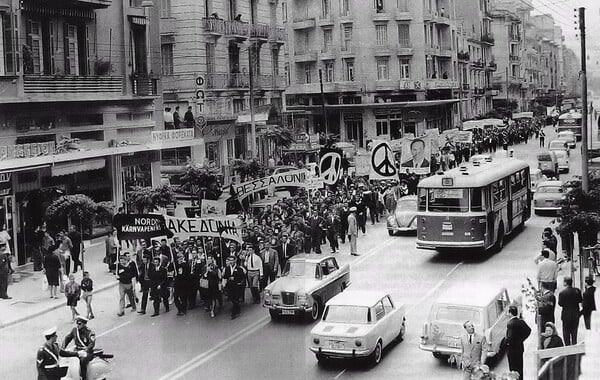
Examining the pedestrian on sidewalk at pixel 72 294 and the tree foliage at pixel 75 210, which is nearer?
the pedestrian on sidewalk at pixel 72 294

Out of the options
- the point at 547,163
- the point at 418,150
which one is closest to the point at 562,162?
the point at 547,163

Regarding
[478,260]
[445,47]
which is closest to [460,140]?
[445,47]

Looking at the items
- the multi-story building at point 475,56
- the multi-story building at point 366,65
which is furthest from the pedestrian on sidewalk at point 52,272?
the multi-story building at point 475,56

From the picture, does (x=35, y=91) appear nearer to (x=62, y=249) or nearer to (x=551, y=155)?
(x=62, y=249)

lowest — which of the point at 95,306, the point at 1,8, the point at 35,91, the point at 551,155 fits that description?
the point at 95,306

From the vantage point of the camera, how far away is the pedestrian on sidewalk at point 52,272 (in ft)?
78.2

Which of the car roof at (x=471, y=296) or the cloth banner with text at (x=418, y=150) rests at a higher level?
the cloth banner with text at (x=418, y=150)

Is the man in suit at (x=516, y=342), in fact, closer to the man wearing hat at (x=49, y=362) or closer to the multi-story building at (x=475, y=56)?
the man wearing hat at (x=49, y=362)

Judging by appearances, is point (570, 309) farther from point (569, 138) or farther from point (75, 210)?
point (569, 138)

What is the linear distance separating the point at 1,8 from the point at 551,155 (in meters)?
33.7

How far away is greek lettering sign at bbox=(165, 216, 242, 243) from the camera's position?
73.4 ft

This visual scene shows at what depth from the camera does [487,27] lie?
355 feet

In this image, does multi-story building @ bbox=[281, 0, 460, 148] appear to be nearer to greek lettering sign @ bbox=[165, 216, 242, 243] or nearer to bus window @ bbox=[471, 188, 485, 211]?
bus window @ bbox=[471, 188, 485, 211]

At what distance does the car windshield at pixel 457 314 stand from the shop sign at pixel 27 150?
16.8 metres
